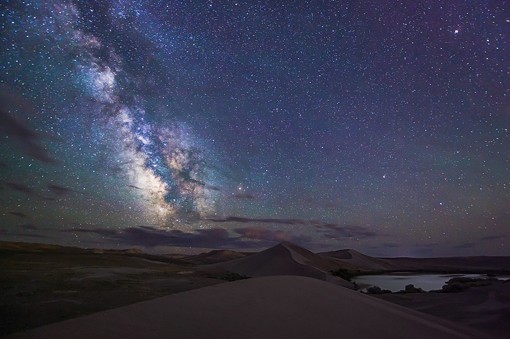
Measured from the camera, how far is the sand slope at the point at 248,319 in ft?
17.4

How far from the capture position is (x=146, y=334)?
206 inches

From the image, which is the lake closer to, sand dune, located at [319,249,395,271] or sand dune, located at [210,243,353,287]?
sand dune, located at [210,243,353,287]

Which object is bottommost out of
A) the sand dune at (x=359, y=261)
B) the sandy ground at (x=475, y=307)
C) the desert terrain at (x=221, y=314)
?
the sand dune at (x=359, y=261)

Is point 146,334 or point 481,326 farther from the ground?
point 146,334

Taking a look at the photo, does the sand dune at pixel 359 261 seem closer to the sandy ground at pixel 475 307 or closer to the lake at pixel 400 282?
the lake at pixel 400 282

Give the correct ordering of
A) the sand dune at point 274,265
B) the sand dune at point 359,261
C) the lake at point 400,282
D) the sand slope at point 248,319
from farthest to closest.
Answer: the sand dune at point 359,261
the sand dune at point 274,265
the lake at point 400,282
the sand slope at point 248,319

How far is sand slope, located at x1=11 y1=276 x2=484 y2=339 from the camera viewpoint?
17.4 ft

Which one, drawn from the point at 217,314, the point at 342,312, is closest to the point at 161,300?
the point at 217,314

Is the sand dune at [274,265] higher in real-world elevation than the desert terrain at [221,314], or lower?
lower

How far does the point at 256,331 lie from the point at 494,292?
15.2 meters

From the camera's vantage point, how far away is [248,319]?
6320 millimetres

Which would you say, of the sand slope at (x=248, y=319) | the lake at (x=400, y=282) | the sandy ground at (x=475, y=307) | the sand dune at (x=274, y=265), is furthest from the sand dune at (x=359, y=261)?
the sand slope at (x=248, y=319)

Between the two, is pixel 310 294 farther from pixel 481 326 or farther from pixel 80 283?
pixel 80 283

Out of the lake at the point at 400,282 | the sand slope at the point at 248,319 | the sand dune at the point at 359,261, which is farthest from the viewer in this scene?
the sand dune at the point at 359,261
